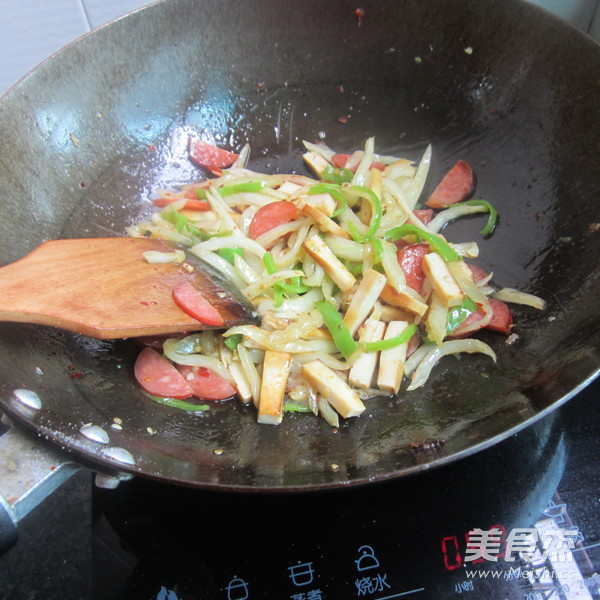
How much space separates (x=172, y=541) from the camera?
1.41m

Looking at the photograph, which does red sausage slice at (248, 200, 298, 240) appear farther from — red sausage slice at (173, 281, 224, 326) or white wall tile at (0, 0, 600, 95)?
white wall tile at (0, 0, 600, 95)

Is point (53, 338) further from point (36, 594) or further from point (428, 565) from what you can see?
point (428, 565)

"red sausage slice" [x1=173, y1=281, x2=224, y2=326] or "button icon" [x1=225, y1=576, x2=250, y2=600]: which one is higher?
"red sausage slice" [x1=173, y1=281, x2=224, y2=326]

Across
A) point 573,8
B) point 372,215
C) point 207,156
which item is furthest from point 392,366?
point 573,8

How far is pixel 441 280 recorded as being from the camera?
1.70m

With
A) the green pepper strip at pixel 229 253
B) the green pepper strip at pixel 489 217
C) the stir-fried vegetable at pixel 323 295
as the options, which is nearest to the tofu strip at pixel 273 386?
the stir-fried vegetable at pixel 323 295

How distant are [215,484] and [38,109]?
1.42 m

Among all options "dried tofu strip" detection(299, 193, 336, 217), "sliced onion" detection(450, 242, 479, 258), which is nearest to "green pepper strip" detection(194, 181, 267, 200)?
"dried tofu strip" detection(299, 193, 336, 217)

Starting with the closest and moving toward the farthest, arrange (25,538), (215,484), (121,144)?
(215,484), (25,538), (121,144)

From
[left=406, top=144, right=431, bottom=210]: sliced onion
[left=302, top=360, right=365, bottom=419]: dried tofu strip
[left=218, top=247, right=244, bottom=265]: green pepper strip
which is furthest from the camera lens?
[left=406, top=144, right=431, bottom=210]: sliced onion

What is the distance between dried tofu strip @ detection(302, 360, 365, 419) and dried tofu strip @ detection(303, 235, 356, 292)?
0.30 m

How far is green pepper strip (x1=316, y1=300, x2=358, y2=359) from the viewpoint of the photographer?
66.6 inches

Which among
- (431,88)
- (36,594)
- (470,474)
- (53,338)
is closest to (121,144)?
(53,338)

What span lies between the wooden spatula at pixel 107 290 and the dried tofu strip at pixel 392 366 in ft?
1.46
